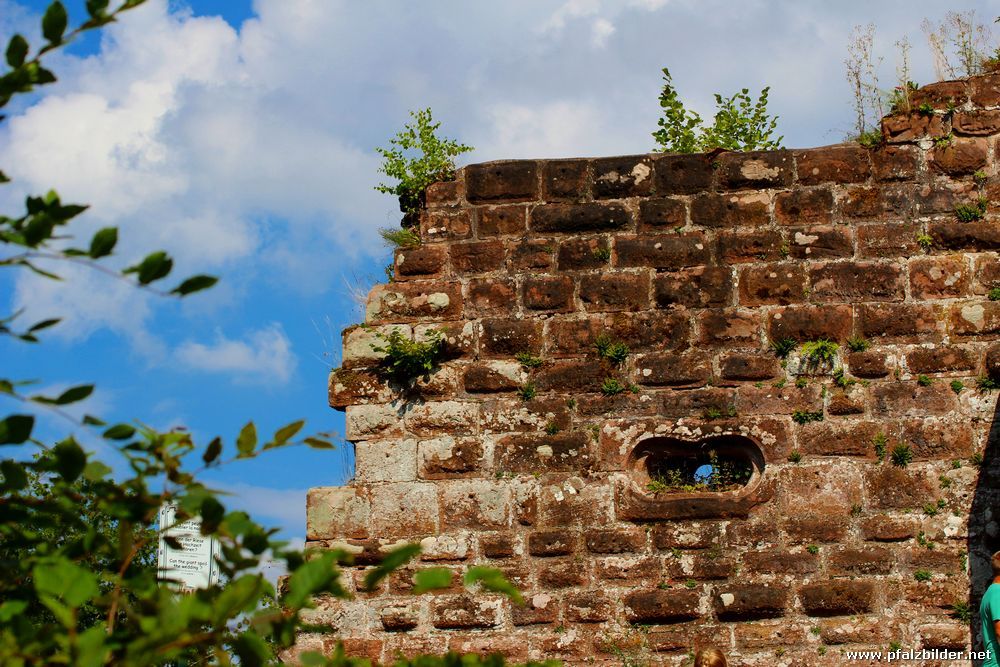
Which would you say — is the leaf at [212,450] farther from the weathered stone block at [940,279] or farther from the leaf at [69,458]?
the weathered stone block at [940,279]

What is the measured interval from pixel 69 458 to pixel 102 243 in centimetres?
42

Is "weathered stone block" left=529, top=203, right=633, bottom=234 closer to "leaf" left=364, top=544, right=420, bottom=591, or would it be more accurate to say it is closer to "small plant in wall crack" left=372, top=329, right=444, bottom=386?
"small plant in wall crack" left=372, top=329, right=444, bottom=386

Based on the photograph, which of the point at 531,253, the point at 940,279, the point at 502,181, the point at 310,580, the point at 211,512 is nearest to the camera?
the point at 310,580

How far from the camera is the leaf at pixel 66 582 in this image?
2.08 metres

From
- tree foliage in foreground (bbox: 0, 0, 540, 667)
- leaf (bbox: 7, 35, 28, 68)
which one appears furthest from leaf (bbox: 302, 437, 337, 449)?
leaf (bbox: 7, 35, 28, 68)

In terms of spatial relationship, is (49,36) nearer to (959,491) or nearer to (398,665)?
(398,665)

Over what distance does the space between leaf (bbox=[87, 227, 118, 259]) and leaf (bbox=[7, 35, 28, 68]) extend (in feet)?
1.23

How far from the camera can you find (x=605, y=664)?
5977mm

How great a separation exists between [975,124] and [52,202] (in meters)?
5.58

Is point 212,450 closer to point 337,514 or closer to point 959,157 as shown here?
point 337,514

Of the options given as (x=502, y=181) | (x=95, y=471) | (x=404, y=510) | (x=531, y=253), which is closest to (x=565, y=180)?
(x=502, y=181)

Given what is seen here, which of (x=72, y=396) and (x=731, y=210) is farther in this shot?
(x=731, y=210)

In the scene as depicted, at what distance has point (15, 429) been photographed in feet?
7.30

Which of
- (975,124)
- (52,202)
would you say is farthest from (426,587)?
(975,124)
